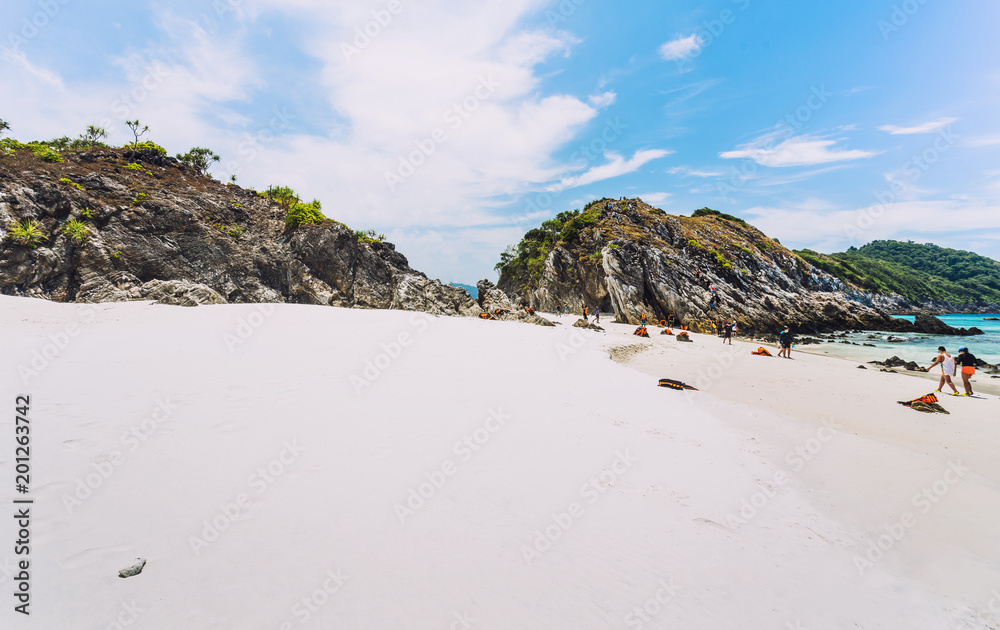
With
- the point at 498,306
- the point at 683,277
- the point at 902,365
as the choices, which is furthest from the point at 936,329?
the point at 498,306

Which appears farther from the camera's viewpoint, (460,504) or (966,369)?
(966,369)

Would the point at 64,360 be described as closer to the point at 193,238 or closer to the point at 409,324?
the point at 409,324

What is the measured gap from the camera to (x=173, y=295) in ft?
60.7

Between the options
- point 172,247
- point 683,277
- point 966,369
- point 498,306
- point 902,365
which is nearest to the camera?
point 966,369

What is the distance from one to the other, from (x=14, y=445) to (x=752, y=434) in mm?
11688

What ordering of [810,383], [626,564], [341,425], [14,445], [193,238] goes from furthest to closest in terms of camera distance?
[193,238] < [810,383] < [341,425] < [14,445] < [626,564]

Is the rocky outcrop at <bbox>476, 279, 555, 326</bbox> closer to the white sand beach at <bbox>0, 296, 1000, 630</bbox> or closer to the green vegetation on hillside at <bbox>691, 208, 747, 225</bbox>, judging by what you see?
the white sand beach at <bbox>0, 296, 1000, 630</bbox>

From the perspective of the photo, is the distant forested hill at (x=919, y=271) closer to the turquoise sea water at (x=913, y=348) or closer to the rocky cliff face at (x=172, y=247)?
the turquoise sea water at (x=913, y=348)

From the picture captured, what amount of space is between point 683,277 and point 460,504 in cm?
4199

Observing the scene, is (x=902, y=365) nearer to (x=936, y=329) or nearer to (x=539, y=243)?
(x=936, y=329)

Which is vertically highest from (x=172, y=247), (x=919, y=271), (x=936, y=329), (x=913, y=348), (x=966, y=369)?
(x=919, y=271)

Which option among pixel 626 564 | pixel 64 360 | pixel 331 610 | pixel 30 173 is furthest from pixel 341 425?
pixel 30 173

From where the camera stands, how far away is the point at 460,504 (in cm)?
404

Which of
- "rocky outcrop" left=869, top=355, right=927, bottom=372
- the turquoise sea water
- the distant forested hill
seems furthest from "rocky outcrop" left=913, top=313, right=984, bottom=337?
"rocky outcrop" left=869, top=355, right=927, bottom=372
